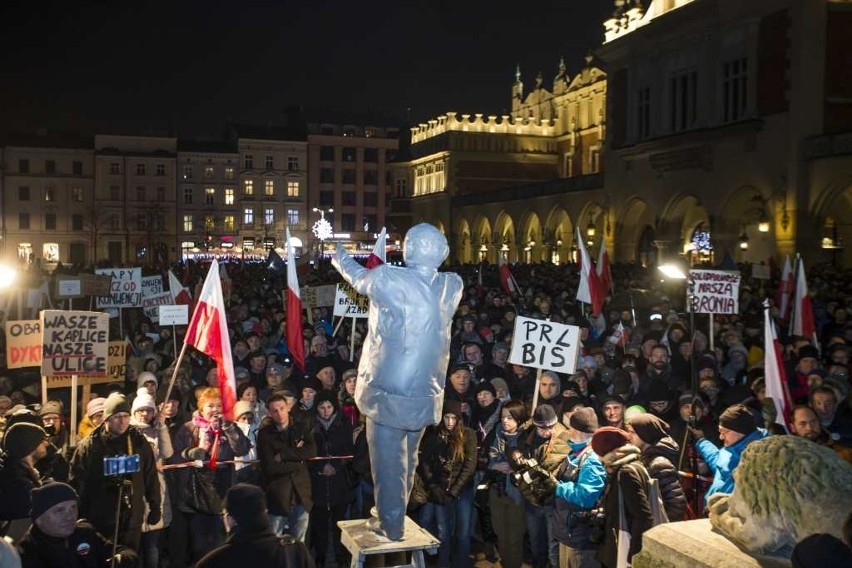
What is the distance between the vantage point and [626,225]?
35.8 meters

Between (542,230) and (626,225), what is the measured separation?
8.12 meters

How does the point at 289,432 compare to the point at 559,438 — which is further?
the point at 289,432

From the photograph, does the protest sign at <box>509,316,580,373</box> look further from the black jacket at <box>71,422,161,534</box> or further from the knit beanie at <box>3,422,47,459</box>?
the knit beanie at <box>3,422,47,459</box>

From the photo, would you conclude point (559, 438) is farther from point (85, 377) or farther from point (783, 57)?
point (783, 57)

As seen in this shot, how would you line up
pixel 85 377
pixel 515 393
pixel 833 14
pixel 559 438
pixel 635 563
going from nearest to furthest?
1. pixel 635 563
2. pixel 559 438
3. pixel 85 377
4. pixel 515 393
5. pixel 833 14

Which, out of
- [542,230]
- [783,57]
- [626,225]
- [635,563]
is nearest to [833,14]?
[783,57]

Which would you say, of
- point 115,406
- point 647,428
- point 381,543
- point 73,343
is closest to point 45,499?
point 381,543

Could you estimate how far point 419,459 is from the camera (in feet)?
25.2

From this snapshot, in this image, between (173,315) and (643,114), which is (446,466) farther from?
(643,114)

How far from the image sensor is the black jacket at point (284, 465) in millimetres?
7324

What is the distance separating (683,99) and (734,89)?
268cm

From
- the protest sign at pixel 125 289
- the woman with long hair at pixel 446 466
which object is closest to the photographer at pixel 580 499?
the woman with long hair at pixel 446 466

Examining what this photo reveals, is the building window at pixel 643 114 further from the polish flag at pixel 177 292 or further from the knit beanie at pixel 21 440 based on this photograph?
the knit beanie at pixel 21 440

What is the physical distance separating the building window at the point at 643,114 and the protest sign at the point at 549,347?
26.8 meters
